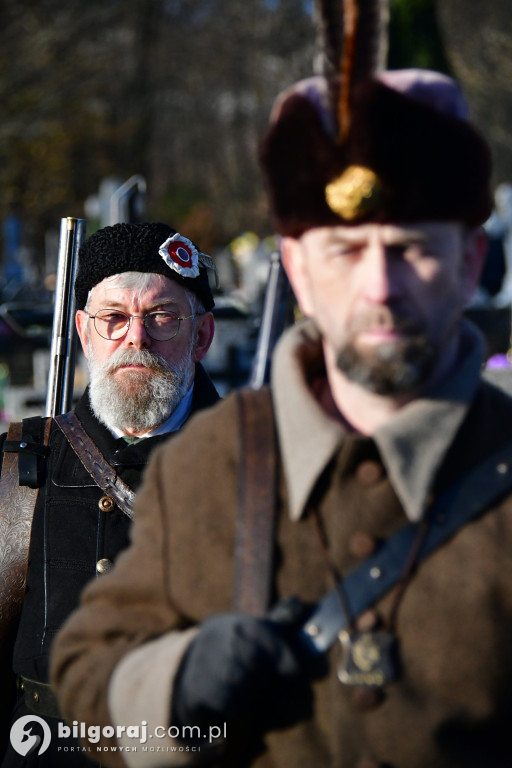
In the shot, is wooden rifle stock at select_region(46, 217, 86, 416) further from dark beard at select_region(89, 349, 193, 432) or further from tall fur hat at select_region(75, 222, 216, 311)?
dark beard at select_region(89, 349, 193, 432)

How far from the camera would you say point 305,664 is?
1953 millimetres

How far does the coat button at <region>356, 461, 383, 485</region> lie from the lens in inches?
80.4

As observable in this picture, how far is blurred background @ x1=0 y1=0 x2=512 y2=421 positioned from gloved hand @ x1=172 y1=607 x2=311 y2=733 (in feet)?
36.4

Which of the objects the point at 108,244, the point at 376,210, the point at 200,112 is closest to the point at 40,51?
the point at 200,112

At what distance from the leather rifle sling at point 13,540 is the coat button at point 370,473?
1.59m

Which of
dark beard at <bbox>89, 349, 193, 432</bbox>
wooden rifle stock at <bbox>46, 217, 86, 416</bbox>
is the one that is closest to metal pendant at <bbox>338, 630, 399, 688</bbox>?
dark beard at <bbox>89, 349, 193, 432</bbox>

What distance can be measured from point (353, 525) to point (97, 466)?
1.55 m

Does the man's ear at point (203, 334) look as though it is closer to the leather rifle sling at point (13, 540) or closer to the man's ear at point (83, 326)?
the man's ear at point (83, 326)

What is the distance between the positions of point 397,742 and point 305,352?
0.77 metres

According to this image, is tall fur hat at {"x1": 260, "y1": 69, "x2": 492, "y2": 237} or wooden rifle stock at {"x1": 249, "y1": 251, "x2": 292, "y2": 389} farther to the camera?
wooden rifle stock at {"x1": 249, "y1": 251, "x2": 292, "y2": 389}

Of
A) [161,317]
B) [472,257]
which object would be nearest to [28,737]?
[161,317]

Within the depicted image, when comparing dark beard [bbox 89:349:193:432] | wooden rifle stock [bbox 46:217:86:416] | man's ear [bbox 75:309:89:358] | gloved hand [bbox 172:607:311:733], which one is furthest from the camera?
wooden rifle stock [bbox 46:217:86:416]

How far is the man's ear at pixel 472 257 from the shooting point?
2.05 m

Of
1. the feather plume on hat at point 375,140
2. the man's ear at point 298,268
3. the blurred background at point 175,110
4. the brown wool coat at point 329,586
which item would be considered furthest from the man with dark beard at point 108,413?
the blurred background at point 175,110
